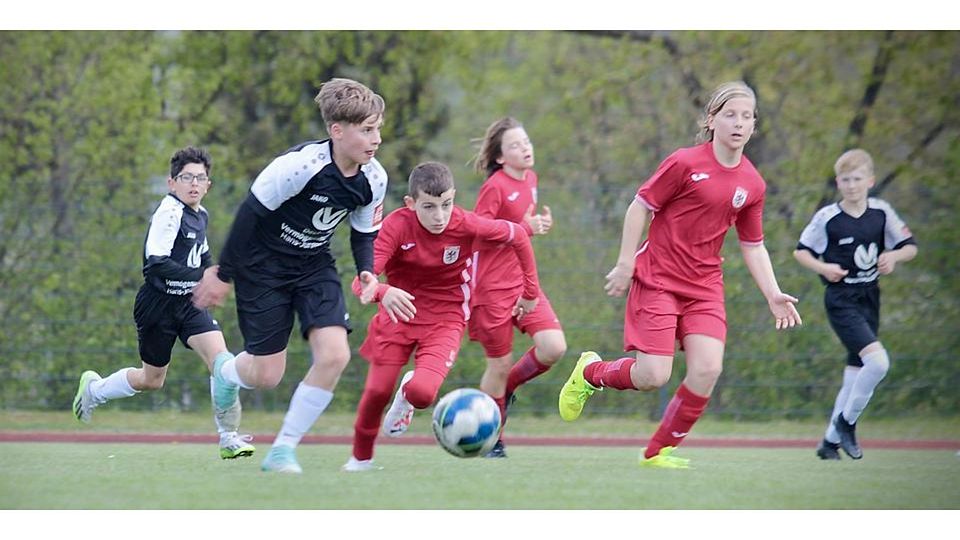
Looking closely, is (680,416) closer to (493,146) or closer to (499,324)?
(499,324)

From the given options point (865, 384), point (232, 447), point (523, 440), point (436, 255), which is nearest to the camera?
point (436, 255)

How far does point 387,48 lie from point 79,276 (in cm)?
576

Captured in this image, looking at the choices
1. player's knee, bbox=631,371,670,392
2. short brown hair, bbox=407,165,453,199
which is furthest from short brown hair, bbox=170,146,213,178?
player's knee, bbox=631,371,670,392

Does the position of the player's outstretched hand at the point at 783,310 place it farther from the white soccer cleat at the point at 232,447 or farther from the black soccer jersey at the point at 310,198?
the white soccer cleat at the point at 232,447

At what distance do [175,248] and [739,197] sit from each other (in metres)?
3.23

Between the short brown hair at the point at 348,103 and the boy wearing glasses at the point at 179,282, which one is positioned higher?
the short brown hair at the point at 348,103

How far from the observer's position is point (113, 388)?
8031 millimetres

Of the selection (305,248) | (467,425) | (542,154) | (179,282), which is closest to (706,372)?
(467,425)

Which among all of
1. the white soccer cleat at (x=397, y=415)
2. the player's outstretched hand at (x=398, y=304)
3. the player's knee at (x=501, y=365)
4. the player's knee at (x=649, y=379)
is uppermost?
the player's outstretched hand at (x=398, y=304)

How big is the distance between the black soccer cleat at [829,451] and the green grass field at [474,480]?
15 cm

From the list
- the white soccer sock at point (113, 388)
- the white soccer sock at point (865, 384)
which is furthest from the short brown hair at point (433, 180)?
the white soccer sock at point (865, 384)

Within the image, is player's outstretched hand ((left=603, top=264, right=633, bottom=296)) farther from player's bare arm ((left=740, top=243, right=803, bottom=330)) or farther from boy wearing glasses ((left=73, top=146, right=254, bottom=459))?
boy wearing glasses ((left=73, top=146, right=254, bottom=459))

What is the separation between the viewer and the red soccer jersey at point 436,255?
681cm

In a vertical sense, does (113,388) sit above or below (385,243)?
below
